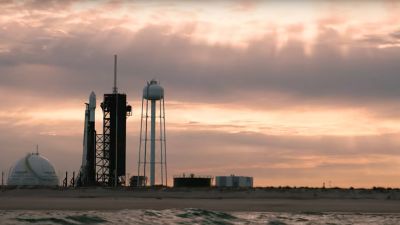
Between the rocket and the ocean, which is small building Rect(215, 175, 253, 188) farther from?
the ocean

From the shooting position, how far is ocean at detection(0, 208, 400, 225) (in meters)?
46.1

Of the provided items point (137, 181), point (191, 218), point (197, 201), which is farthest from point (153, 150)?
point (191, 218)

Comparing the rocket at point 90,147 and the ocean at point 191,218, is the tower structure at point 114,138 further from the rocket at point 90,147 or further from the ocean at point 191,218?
the ocean at point 191,218

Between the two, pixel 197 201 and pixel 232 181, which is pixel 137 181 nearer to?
pixel 232 181

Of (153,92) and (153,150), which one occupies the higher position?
(153,92)

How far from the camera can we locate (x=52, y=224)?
146 feet

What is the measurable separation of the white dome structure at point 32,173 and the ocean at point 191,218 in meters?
56.7

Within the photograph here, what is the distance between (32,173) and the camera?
107m

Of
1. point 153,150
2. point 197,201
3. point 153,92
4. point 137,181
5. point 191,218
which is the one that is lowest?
point 191,218

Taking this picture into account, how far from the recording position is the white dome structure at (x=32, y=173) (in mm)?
106625

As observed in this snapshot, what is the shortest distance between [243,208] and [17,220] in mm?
20575

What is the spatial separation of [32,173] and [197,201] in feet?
133

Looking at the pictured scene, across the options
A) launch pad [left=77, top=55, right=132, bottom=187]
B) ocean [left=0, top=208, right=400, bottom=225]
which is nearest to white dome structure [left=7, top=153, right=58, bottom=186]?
launch pad [left=77, top=55, right=132, bottom=187]

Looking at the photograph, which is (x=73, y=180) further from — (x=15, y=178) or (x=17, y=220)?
(x=17, y=220)
